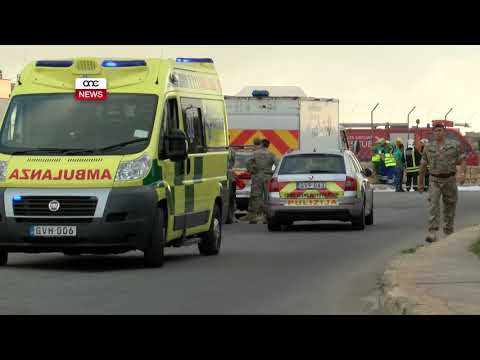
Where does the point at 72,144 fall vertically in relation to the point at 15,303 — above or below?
above

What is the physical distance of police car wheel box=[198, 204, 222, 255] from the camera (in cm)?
2133

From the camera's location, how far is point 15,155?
1850 centimetres

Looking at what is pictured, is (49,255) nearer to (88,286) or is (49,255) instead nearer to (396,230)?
(88,286)

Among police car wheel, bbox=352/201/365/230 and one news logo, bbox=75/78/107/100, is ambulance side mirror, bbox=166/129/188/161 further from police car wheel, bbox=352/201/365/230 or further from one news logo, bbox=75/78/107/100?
police car wheel, bbox=352/201/365/230

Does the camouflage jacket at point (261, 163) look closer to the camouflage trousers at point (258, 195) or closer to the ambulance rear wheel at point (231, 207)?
the camouflage trousers at point (258, 195)

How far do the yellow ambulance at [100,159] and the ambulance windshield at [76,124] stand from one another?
0.5 inches

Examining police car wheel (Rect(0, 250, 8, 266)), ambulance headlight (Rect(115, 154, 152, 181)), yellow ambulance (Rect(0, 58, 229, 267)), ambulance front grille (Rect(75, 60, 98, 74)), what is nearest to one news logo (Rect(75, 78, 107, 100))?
yellow ambulance (Rect(0, 58, 229, 267))

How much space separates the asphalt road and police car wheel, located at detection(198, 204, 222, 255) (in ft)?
0.68

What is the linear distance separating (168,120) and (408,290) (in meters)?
5.87

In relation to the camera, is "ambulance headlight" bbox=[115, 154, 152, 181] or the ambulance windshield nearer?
"ambulance headlight" bbox=[115, 154, 152, 181]
